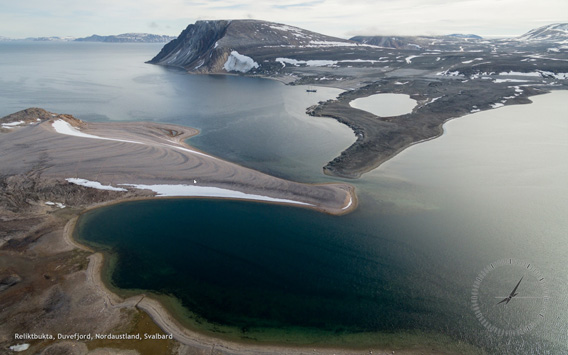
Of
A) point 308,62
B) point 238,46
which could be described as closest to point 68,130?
point 308,62

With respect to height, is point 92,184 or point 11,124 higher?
point 11,124

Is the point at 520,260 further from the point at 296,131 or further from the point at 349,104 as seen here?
the point at 349,104

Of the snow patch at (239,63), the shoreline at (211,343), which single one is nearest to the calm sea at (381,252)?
the shoreline at (211,343)

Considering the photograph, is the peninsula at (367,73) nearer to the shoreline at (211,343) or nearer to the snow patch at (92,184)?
the shoreline at (211,343)

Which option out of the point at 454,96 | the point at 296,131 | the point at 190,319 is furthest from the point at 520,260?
the point at 454,96

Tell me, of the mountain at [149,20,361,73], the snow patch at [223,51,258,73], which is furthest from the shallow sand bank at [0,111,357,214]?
Answer: the mountain at [149,20,361,73]

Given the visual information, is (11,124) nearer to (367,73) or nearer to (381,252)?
(381,252)
